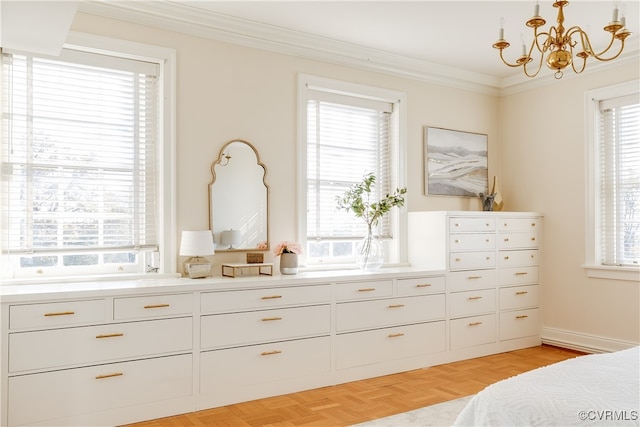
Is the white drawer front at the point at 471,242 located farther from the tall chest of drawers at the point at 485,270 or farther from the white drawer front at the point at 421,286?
the white drawer front at the point at 421,286

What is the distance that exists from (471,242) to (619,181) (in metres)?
1.38

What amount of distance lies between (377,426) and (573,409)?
1576 millimetres

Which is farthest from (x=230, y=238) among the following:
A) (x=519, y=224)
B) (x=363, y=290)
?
(x=519, y=224)

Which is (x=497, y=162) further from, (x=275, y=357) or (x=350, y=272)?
(x=275, y=357)

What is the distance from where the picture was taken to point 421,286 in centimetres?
418

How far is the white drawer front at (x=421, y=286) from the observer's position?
4.07 meters

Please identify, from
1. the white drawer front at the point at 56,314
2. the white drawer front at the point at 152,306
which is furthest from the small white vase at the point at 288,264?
the white drawer front at the point at 56,314

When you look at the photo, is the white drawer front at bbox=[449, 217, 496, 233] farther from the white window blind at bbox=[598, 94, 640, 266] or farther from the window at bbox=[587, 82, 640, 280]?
the white window blind at bbox=[598, 94, 640, 266]

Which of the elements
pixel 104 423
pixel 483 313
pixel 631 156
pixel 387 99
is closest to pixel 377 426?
pixel 104 423

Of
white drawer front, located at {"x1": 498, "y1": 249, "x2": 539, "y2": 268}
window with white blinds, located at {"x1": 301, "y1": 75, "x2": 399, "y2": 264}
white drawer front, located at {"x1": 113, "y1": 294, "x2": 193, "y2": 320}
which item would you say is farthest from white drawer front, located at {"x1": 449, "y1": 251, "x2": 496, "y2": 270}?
white drawer front, located at {"x1": 113, "y1": 294, "x2": 193, "y2": 320}

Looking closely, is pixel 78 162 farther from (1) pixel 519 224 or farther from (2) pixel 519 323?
(2) pixel 519 323

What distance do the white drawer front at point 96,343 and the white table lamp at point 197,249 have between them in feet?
1.40

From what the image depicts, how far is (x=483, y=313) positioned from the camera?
4590 mm
